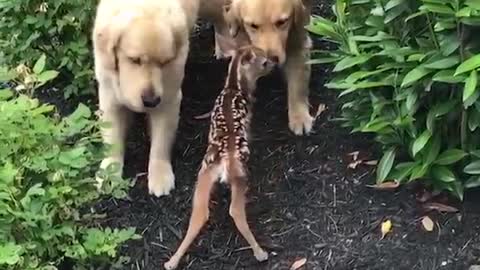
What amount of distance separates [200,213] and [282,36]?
3.59ft

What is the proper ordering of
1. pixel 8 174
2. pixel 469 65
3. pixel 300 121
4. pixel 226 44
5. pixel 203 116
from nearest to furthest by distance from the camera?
pixel 8 174, pixel 469 65, pixel 300 121, pixel 226 44, pixel 203 116

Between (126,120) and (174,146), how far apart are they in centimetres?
27

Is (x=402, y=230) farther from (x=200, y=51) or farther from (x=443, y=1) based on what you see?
(x=200, y=51)

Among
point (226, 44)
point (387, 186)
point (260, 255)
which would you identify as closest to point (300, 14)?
point (226, 44)

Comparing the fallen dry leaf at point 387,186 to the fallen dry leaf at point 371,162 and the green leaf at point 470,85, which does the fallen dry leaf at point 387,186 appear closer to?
the fallen dry leaf at point 371,162

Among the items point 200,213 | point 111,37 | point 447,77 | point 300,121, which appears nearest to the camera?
point 447,77

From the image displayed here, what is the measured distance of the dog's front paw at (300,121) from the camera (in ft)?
19.2

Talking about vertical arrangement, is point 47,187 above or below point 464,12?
below

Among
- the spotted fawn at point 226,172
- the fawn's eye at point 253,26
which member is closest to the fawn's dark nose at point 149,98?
the spotted fawn at point 226,172

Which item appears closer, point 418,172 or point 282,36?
point 418,172

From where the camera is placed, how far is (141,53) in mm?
5203

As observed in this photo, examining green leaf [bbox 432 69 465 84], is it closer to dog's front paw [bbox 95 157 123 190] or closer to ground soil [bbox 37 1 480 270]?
ground soil [bbox 37 1 480 270]

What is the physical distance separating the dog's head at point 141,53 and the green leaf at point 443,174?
1.27m

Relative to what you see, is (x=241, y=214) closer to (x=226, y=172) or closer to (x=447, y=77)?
(x=226, y=172)
